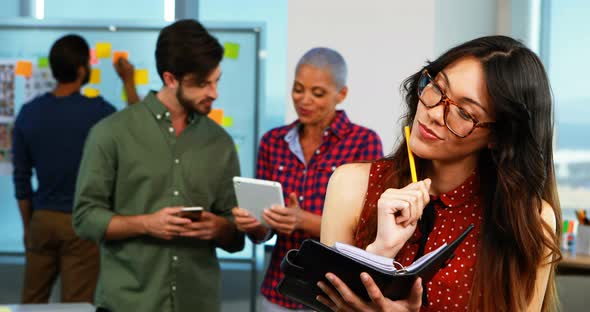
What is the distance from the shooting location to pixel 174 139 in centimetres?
299

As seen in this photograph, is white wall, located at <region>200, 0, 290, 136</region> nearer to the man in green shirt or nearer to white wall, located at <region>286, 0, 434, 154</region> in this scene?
white wall, located at <region>286, 0, 434, 154</region>

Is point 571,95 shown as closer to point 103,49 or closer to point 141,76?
point 141,76

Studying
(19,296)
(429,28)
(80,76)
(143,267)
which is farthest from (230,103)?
(143,267)

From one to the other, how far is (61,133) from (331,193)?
8.54ft

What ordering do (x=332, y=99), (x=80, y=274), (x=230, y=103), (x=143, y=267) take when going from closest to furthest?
(x=143, y=267) < (x=332, y=99) < (x=80, y=274) < (x=230, y=103)

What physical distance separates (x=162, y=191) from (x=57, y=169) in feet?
4.95

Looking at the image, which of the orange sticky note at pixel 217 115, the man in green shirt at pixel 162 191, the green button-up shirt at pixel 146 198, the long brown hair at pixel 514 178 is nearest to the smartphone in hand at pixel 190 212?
the man in green shirt at pixel 162 191

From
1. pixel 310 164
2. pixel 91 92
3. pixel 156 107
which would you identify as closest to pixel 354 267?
pixel 310 164

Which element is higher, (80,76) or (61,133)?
(80,76)

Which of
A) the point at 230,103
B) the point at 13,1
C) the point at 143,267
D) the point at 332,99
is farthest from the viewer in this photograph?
the point at 13,1

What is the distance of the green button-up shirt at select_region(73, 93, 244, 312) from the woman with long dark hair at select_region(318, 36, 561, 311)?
3.62 ft

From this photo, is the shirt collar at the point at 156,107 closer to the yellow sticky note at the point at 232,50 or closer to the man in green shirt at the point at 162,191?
the man in green shirt at the point at 162,191

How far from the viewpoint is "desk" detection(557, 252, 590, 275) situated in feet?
12.0

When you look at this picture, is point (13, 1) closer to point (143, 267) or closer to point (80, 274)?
point (80, 274)
